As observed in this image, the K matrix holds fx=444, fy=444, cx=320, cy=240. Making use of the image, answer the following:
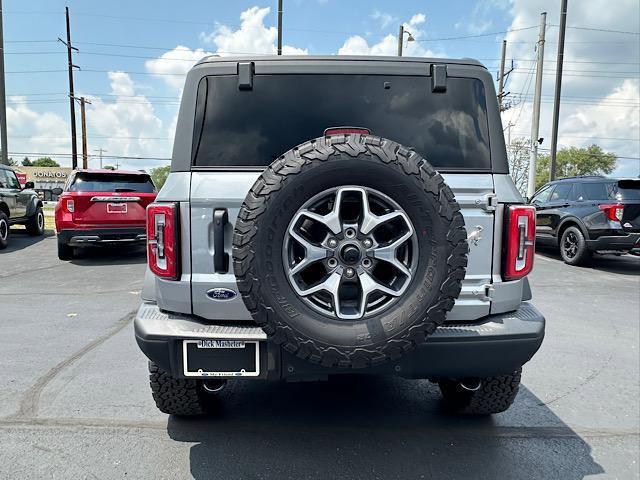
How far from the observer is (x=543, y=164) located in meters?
64.3

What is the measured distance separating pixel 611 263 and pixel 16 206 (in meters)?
13.6

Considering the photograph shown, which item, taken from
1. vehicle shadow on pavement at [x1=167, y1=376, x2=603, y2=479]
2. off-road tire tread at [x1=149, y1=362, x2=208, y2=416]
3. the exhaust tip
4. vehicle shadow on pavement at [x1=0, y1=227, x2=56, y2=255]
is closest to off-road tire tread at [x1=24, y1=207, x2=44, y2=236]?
vehicle shadow on pavement at [x1=0, y1=227, x2=56, y2=255]

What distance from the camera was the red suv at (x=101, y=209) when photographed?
7.93 meters

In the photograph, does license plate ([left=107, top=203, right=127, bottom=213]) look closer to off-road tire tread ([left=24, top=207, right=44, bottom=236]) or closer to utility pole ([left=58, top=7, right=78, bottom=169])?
off-road tire tread ([left=24, top=207, right=44, bottom=236])

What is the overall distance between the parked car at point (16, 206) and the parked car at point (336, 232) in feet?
31.4

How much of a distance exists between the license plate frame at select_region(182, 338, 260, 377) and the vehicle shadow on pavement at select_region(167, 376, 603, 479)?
62 centimetres

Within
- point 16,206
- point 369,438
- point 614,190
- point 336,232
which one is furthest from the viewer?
point 16,206

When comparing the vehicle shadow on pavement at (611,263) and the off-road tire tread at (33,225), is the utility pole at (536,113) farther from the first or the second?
the off-road tire tread at (33,225)

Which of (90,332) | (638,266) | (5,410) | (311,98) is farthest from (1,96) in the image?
(638,266)

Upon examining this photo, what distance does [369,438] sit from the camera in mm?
2660

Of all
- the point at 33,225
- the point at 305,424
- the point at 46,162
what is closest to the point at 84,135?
the point at 33,225

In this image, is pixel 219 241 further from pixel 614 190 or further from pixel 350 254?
pixel 614 190

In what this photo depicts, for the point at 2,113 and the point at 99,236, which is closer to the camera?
the point at 99,236

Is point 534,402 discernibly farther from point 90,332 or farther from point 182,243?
point 90,332
